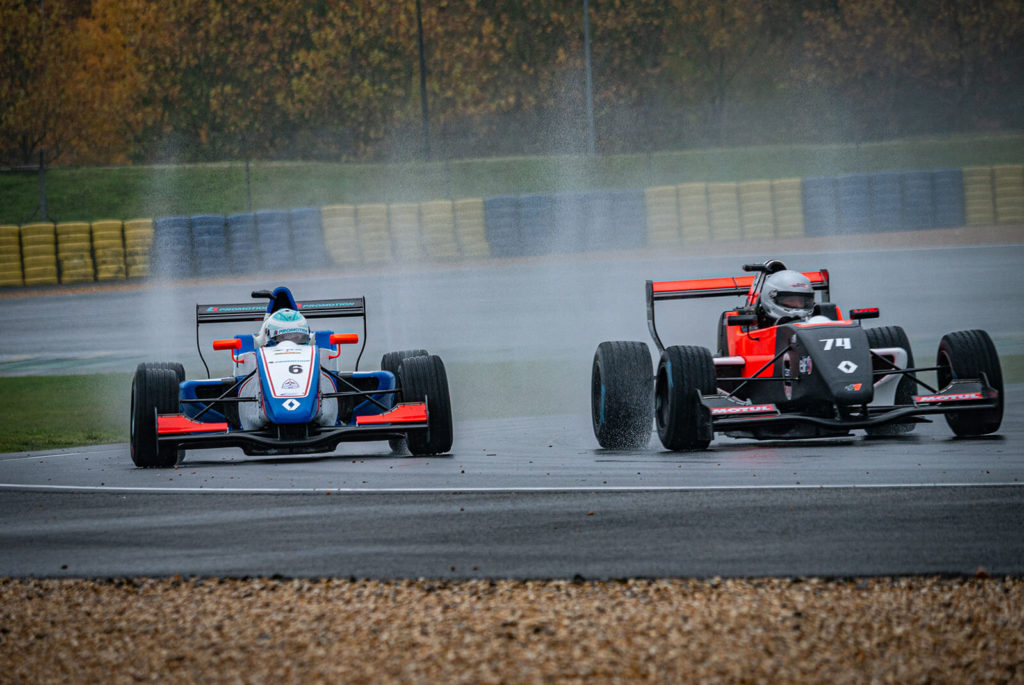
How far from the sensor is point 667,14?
49469 millimetres

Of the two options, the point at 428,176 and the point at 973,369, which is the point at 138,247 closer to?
the point at 428,176

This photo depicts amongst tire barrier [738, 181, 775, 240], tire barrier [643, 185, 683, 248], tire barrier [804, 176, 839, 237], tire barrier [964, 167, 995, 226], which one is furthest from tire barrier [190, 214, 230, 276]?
tire barrier [964, 167, 995, 226]

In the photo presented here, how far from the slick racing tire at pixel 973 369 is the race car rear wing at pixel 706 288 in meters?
1.69

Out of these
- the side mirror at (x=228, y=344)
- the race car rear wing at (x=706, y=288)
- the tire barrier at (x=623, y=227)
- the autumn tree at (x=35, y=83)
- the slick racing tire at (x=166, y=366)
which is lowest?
the slick racing tire at (x=166, y=366)

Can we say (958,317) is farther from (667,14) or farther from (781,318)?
(667,14)

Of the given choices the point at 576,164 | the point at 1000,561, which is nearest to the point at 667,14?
the point at 576,164

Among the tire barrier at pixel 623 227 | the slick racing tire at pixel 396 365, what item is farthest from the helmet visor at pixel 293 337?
the tire barrier at pixel 623 227

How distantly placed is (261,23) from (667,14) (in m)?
13.7

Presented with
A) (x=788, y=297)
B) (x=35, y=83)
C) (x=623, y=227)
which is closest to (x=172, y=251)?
(x=623, y=227)

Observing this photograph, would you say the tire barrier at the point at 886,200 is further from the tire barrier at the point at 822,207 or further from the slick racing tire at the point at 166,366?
the slick racing tire at the point at 166,366

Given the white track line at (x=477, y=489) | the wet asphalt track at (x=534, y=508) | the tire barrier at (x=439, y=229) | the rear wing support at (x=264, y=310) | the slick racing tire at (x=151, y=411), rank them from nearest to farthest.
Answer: the wet asphalt track at (x=534, y=508), the white track line at (x=477, y=489), the slick racing tire at (x=151, y=411), the rear wing support at (x=264, y=310), the tire barrier at (x=439, y=229)

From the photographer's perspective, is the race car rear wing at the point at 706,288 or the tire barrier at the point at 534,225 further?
the tire barrier at the point at 534,225

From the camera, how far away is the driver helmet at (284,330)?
13758mm

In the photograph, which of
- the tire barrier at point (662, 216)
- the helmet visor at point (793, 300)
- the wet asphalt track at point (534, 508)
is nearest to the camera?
the wet asphalt track at point (534, 508)
